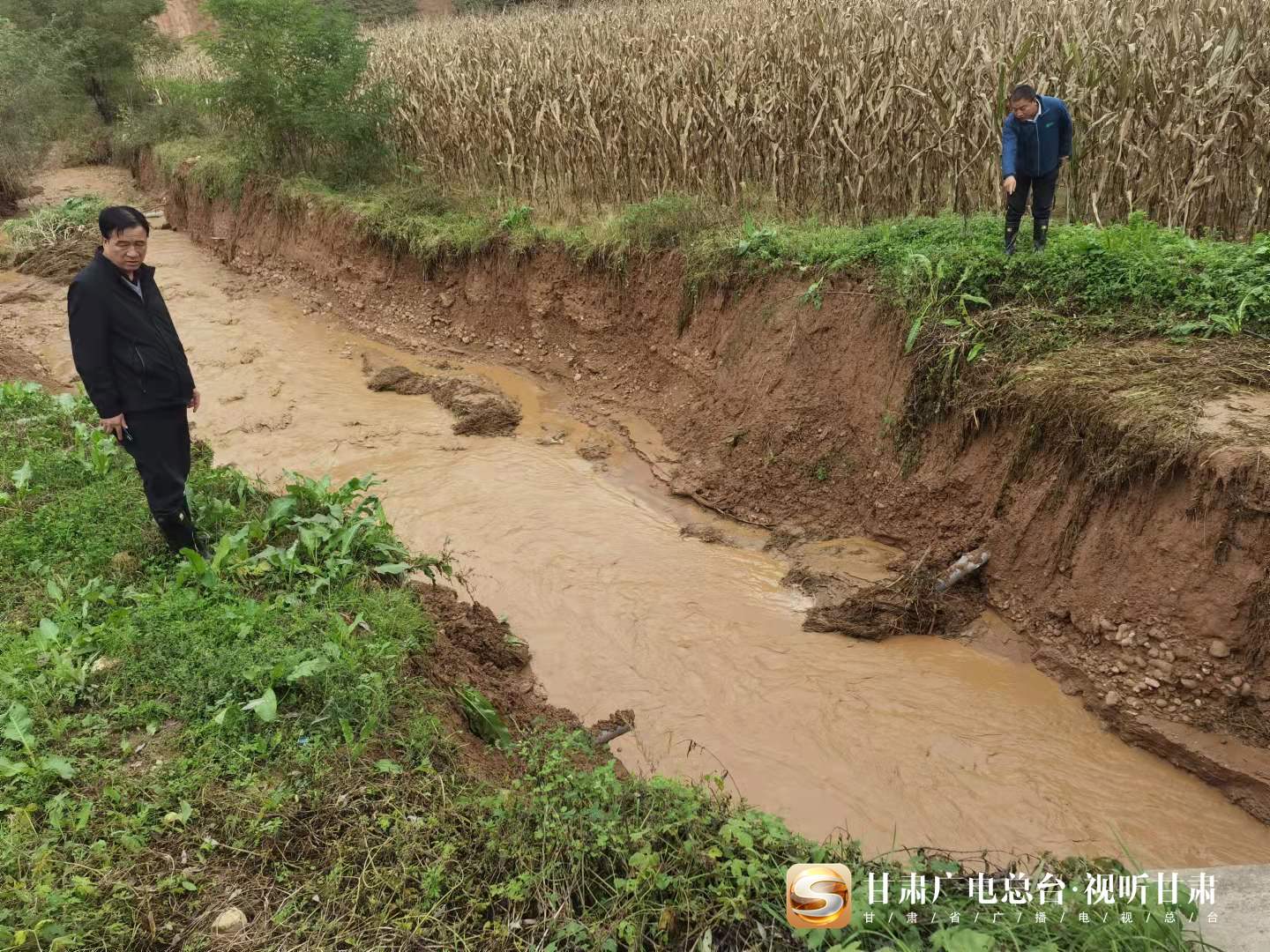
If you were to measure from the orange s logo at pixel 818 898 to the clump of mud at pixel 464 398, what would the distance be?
21.2ft

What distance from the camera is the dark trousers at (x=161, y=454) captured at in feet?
14.5

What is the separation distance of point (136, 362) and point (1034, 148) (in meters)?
5.96

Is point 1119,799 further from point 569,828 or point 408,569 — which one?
point 408,569

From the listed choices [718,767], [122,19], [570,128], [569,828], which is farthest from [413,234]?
[122,19]

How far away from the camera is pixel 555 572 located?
21.2 feet

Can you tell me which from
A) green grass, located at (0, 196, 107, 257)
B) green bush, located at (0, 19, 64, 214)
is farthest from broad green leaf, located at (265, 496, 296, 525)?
green bush, located at (0, 19, 64, 214)

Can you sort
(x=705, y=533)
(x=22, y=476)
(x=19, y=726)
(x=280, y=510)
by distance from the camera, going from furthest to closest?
1. (x=705, y=533)
2. (x=22, y=476)
3. (x=280, y=510)
4. (x=19, y=726)

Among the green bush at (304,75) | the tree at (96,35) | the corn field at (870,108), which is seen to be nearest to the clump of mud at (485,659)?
the corn field at (870,108)

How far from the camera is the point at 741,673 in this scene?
17.7 ft

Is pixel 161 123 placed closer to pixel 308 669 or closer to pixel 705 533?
pixel 705 533

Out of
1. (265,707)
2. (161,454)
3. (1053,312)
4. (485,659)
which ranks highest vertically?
(1053,312)

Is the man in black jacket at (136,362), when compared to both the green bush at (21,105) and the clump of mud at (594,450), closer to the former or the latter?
the clump of mud at (594,450)

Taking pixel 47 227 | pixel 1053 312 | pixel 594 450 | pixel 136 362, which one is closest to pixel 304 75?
pixel 47 227

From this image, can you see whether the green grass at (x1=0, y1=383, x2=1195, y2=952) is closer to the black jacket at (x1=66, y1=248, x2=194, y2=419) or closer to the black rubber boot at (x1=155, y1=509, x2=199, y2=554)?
the black rubber boot at (x1=155, y1=509, x2=199, y2=554)
